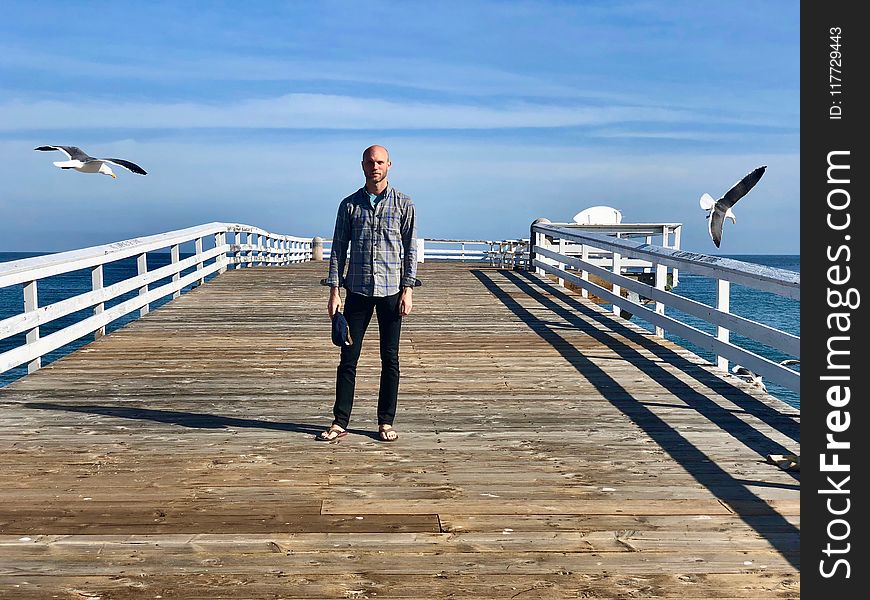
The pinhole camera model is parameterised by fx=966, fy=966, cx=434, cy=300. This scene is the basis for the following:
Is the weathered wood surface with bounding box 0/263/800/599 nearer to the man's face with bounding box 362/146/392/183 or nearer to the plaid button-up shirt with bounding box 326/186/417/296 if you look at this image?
the plaid button-up shirt with bounding box 326/186/417/296

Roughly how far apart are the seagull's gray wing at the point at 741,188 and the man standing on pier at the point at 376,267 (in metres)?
7.56

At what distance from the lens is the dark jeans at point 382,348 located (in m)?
6.15

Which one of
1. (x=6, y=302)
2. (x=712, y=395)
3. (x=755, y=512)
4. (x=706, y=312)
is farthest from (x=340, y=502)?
(x=6, y=302)

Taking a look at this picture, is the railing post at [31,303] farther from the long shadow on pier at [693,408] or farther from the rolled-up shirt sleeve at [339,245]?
the long shadow on pier at [693,408]

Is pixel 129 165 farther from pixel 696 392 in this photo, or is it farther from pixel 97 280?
pixel 696 392

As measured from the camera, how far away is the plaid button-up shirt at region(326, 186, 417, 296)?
6031 mm

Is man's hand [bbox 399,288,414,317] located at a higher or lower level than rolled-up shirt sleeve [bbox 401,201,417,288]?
lower

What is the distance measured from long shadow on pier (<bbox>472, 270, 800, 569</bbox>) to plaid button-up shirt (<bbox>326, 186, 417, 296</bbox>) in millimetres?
2023

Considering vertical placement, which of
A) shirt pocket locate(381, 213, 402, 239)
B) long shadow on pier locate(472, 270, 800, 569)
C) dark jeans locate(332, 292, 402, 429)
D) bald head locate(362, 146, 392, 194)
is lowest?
long shadow on pier locate(472, 270, 800, 569)

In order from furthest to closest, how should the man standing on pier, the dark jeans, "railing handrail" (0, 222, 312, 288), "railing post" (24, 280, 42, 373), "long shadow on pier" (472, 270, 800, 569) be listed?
"railing post" (24, 280, 42, 373) < "railing handrail" (0, 222, 312, 288) < the dark jeans < the man standing on pier < "long shadow on pier" (472, 270, 800, 569)

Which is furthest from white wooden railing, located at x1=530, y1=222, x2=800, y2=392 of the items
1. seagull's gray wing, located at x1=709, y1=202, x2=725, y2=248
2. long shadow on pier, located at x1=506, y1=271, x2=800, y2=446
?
seagull's gray wing, located at x1=709, y1=202, x2=725, y2=248

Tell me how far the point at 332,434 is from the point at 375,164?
69.1 inches

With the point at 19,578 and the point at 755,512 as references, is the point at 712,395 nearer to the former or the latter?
the point at 755,512

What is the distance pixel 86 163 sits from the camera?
42.0 ft
